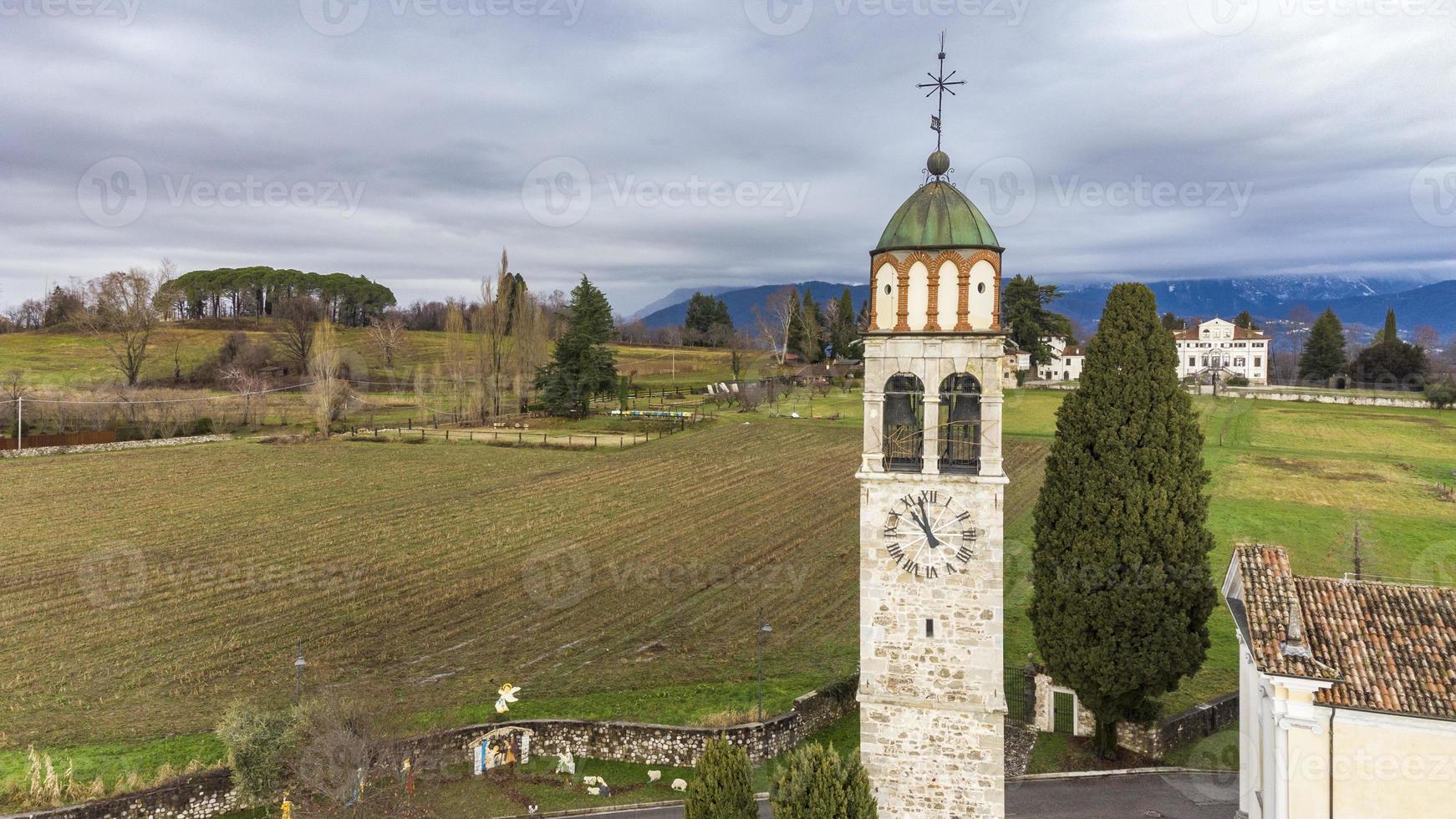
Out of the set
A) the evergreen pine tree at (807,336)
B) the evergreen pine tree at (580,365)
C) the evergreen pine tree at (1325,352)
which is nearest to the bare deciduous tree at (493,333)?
the evergreen pine tree at (580,365)

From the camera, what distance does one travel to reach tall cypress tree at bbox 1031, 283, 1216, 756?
1741 cm

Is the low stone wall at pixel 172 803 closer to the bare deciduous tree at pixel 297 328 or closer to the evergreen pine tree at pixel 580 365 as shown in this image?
the evergreen pine tree at pixel 580 365

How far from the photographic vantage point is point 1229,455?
47125 millimetres

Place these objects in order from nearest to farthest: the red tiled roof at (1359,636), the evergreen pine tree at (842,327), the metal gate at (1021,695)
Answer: the red tiled roof at (1359,636) < the metal gate at (1021,695) < the evergreen pine tree at (842,327)

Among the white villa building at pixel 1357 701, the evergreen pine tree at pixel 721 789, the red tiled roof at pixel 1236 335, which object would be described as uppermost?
the red tiled roof at pixel 1236 335

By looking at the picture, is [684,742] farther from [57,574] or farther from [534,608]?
[57,574]

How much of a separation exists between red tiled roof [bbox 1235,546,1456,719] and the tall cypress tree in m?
A: 3.69

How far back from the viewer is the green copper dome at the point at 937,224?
12328 millimetres

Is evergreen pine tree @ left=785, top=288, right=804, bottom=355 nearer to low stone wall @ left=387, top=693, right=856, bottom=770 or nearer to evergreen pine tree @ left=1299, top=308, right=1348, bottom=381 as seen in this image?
evergreen pine tree @ left=1299, top=308, right=1348, bottom=381

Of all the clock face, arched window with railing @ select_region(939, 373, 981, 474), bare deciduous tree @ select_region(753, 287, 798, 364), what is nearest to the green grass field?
the clock face

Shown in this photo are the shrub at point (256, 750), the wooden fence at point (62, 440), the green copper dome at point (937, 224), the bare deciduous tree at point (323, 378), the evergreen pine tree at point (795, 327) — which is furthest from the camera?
the evergreen pine tree at point (795, 327)

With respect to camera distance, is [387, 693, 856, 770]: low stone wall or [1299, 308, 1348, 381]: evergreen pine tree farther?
[1299, 308, 1348, 381]: evergreen pine tree

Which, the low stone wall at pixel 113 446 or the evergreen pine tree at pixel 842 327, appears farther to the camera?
the evergreen pine tree at pixel 842 327

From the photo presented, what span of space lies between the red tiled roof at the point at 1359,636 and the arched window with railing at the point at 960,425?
16.8 ft
